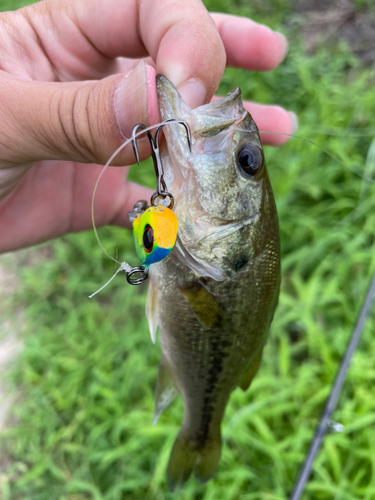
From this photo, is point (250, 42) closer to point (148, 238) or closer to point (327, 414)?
point (148, 238)

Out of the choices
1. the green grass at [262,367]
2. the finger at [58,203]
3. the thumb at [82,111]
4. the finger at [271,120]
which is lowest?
the green grass at [262,367]

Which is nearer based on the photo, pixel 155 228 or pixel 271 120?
pixel 155 228

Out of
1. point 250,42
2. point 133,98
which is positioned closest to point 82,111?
point 133,98

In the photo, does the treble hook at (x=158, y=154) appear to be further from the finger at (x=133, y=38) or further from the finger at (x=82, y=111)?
the finger at (x=133, y=38)

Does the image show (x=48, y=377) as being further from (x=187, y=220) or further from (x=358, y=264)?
(x=358, y=264)

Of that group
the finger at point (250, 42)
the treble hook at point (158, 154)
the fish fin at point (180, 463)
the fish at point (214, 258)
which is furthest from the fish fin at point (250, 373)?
the finger at point (250, 42)

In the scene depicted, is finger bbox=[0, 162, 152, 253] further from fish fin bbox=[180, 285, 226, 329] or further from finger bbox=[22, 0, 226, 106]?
fish fin bbox=[180, 285, 226, 329]
